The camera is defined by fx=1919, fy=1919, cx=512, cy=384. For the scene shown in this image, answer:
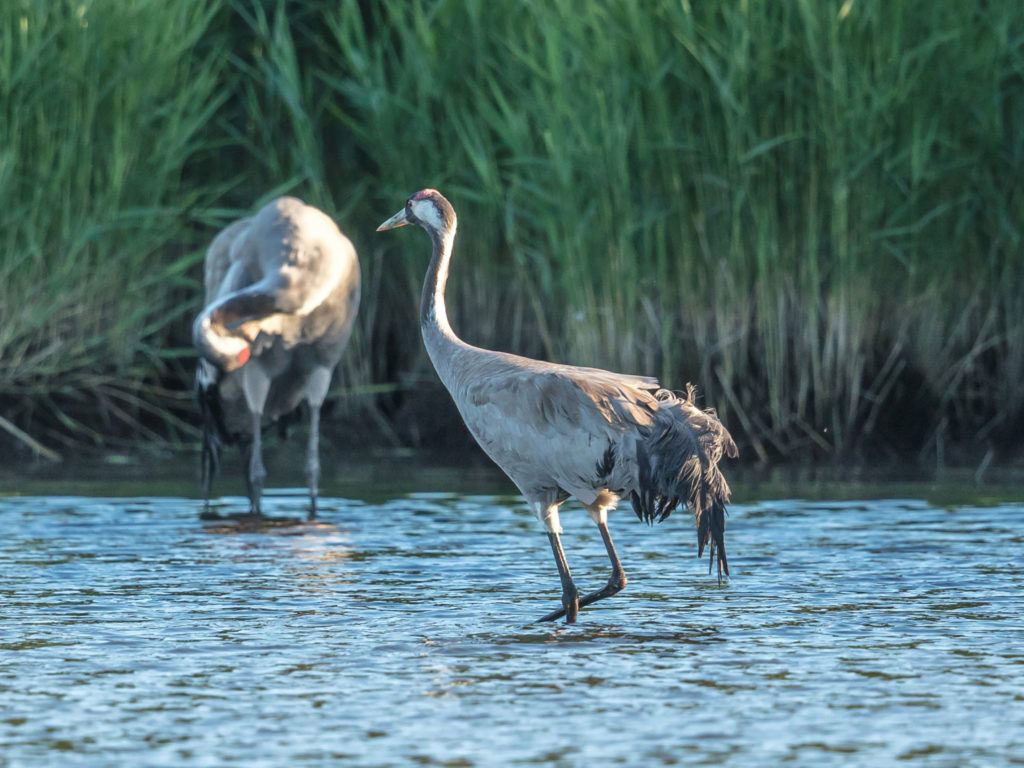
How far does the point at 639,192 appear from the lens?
31.7 ft

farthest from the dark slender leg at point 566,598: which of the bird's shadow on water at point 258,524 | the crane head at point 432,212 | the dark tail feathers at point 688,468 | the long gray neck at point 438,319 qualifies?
the bird's shadow on water at point 258,524

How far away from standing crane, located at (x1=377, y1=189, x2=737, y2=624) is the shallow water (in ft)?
1.12

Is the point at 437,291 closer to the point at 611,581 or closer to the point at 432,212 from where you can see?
the point at 432,212

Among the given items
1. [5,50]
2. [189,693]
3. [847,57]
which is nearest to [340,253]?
[5,50]

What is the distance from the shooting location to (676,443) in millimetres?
5711

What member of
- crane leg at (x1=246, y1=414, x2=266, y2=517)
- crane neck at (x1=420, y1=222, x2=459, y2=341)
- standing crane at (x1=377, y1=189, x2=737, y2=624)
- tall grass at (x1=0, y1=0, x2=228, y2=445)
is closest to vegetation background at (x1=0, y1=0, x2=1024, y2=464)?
tall grass at (x1=0, y1=0, x2=228, y2=445)

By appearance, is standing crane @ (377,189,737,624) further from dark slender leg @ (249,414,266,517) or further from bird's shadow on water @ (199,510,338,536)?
dark slender leg @ (249,414,266,517)

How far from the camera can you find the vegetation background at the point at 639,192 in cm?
940

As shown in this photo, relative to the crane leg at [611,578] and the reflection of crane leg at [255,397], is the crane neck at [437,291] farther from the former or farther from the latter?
the reflection of crane leg at [255,397]

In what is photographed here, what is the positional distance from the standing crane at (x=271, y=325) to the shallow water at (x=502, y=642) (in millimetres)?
967

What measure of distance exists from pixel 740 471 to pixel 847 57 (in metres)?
2.13

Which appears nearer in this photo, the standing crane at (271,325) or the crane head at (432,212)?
the crane head at (432,212)

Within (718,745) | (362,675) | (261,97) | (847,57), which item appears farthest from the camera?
(261,97)

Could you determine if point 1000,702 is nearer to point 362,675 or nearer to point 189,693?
point 362,675
